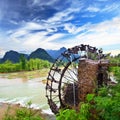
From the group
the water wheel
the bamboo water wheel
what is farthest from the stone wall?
the water wheel

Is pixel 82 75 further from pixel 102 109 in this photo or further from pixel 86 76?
pixel 102 109

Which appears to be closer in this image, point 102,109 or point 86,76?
point 102,109

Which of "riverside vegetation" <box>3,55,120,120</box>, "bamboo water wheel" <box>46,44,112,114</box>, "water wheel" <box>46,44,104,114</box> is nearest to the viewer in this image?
"riverside vegetation" <box>3,55,120,120</box>

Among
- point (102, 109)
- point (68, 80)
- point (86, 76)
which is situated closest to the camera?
point (102, 109)

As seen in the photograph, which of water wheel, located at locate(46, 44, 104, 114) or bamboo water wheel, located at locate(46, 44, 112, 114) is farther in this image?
water wheel, located at locate(46, 44, 104, 114)

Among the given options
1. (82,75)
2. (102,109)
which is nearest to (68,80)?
(82,75)

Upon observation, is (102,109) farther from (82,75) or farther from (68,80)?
(68,80)

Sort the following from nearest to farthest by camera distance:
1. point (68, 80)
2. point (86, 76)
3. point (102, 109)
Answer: point (102, 109)
point (86, 76)
point (68, 80)

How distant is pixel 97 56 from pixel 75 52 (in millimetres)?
1044

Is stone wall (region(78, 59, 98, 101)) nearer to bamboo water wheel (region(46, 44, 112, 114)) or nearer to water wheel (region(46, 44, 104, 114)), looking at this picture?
bamboo water wheel (region(46, 44, 112, 114))

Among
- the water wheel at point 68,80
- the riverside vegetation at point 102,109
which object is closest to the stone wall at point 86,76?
the water wheel at point 68,80

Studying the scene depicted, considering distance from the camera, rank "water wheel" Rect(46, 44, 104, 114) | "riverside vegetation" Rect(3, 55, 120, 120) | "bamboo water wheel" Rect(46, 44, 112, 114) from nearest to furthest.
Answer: "riverside vegetation" Rect(3, 55, 120, 120) < "bamboo water wheel" Rect(46, 44, 112, 114) < "water wheel" Rect(46, 44, 104, 114)

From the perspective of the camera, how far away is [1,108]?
73.4 feet

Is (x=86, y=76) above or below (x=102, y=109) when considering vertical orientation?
above
